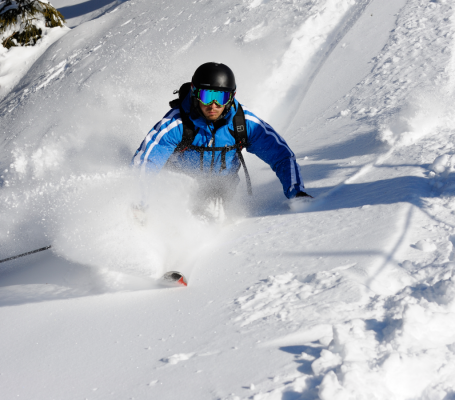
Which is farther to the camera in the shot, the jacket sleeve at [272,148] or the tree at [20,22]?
the tree at [20,22]

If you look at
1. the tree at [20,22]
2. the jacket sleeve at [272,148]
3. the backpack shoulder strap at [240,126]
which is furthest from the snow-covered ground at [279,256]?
the tree at [20,22]

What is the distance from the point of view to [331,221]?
→ 302 cm

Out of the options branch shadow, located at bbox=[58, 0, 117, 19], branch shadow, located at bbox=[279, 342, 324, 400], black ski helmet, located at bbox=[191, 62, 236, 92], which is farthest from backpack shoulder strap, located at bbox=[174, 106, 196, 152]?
branch shadow, located at bbox=[58, 0, 117, 19]

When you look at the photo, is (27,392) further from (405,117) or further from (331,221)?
(405,117)

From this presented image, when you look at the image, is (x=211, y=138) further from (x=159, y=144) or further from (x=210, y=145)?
(x=159, y=144)

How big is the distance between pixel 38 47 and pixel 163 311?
13389 millimetres

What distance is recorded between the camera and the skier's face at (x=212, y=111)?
11.5ft

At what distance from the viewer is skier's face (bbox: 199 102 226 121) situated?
350 centimetres

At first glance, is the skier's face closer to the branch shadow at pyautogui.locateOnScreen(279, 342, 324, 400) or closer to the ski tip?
the ski tip

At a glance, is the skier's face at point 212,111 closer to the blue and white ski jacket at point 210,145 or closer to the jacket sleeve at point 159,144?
the blue and white ski jacket at point 210,145

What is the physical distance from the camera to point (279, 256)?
263 centimetres

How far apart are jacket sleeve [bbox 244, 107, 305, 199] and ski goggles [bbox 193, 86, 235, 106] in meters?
0.38

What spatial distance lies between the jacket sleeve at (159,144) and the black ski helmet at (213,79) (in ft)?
1.25

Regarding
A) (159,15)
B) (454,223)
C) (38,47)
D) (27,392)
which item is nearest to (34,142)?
(159,15)
